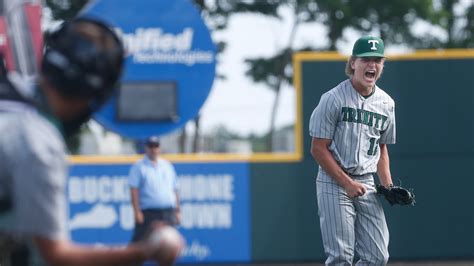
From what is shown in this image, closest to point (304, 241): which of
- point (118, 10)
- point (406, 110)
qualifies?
point (406, 110)

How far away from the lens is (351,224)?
24.9ft

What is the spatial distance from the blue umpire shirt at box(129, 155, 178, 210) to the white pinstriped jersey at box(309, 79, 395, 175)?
16.5ft

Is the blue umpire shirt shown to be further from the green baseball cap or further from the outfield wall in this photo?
the green baseball cap

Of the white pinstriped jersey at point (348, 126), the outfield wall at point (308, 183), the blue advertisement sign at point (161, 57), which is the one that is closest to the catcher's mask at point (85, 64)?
the white pinstriped jersey at point (348, 126)

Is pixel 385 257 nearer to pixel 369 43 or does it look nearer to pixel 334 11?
→ pixel 369 43

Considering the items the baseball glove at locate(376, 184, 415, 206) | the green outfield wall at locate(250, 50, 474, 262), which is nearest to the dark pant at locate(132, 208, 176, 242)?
the green outfield wall at locate(250, 50, 474, 262)

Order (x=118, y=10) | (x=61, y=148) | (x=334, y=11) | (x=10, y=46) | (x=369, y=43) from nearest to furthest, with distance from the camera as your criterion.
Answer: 1. (x=61, y=148)
2. (x=369, y=43)
3. (x=10, y=46)
4. (x=118, y=10)
5. (x=334, y=11)

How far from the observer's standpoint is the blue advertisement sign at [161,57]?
14250 millimetres

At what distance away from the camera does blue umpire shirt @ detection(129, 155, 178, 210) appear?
12445mm

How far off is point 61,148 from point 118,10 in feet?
37.6

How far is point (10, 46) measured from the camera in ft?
29.0

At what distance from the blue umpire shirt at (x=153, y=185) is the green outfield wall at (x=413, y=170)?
8.94ft

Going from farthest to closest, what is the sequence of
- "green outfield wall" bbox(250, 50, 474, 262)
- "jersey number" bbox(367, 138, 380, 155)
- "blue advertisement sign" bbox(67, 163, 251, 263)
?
1. "blue advertisement sign" bbox(67, 163, 251, 263)
2. "green outfield wall" bbox(250, 50, 474, 262)
3. "jersey number" bbox(367, 138, 380, 155)

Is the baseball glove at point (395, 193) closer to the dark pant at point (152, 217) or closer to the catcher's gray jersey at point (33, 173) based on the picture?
the catcher's gray jersey at point (33, 173)
